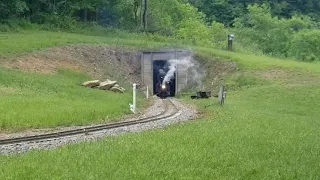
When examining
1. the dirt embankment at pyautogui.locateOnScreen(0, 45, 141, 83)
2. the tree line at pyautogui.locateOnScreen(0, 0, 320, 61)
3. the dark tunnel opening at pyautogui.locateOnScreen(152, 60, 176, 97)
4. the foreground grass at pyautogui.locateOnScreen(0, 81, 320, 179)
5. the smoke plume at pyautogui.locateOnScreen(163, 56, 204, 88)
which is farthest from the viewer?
the tree line at pyautogui.locateOnScreen(0, 0, 320, 61)

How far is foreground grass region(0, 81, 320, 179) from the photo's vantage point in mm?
11422

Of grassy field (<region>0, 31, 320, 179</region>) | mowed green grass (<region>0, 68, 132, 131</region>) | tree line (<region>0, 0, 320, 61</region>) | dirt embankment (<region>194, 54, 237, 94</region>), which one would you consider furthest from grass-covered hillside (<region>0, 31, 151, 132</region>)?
tree line (<region>0, 0, 320, 61</region>)

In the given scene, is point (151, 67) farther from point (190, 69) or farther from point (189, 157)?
point (189, 157)

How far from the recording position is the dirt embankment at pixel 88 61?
38138 millimetres

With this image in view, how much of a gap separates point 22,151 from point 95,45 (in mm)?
36323

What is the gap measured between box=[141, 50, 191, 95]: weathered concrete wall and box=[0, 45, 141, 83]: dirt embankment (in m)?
0.64

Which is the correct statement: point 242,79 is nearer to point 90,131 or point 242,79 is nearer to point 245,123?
point 245,123

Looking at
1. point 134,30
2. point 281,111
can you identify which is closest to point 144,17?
point 134,30

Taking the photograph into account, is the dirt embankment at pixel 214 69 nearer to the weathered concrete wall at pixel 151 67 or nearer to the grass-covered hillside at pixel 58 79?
the weathered concrete wall at pixel 151 67

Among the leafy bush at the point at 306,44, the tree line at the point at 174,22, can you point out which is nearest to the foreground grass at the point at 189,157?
the tree line at the point at 174,22

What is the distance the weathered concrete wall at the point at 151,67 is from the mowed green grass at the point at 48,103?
14.4m

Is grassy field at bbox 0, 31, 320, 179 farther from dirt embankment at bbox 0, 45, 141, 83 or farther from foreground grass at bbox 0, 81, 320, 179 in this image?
dirt embankment at bbox 0, 45, 141, 83

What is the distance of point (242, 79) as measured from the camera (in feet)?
152

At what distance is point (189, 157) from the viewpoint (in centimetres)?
1338
